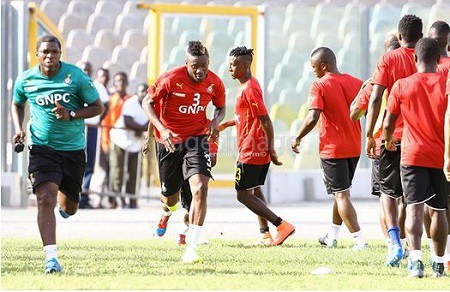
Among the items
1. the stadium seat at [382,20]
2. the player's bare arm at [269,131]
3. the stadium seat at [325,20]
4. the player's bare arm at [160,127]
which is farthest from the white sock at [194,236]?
the stadium seat at [382,20]

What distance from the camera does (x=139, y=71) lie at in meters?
24.8

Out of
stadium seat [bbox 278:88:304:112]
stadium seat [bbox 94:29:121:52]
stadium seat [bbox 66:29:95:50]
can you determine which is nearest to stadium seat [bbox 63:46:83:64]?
stadium seat [bbox 66:29:95:50]

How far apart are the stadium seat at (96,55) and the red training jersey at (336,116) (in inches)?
524

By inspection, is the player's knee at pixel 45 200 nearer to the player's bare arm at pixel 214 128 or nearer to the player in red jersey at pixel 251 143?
the player's bare arm at pixel 214 128

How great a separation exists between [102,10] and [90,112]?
1645 cm

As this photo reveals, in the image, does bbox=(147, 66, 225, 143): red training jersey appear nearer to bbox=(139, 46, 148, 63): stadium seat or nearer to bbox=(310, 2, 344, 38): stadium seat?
bbox=(310, 2, 344, 38): stadium seat

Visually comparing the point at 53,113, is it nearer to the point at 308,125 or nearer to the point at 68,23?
the point at 308,125

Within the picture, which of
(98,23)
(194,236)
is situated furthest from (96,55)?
(194,236)

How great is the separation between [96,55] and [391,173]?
50.2 ft

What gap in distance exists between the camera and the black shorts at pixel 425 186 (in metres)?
9.34

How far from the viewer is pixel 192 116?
11.3 meters

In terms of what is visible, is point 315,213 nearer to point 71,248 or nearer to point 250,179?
point 250,179

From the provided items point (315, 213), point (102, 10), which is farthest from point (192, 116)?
point (102, 10)

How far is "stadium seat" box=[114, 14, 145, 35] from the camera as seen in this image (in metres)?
25.9
